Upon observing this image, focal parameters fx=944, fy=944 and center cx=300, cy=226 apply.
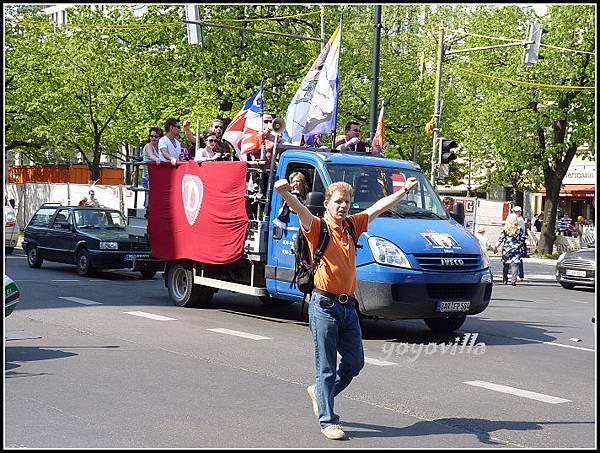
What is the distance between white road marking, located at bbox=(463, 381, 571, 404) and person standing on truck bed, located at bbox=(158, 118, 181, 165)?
751cm

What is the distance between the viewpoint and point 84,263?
19953 millimetres

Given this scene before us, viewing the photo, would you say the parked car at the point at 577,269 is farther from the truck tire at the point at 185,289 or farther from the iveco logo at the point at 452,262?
the iveco logo at the point at 452,262

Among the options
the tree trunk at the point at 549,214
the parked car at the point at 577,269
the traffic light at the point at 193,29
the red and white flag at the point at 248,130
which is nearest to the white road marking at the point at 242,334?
the red and white flag at the point at 248,130

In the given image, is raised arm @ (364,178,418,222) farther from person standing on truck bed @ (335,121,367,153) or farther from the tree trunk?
the tree trunk

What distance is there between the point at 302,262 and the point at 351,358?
78cm

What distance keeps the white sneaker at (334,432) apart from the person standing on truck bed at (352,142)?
24.6 feet

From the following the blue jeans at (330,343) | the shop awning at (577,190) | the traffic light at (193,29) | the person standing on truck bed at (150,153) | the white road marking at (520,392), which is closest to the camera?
the blue jeans at (330,343)

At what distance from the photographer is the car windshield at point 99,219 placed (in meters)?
21.1

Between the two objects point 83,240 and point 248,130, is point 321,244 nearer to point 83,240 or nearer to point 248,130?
point 248,130

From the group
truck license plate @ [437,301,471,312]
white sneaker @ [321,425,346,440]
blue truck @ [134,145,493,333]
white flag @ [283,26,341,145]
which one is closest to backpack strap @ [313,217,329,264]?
white sneaker @ [321,425,346,440]

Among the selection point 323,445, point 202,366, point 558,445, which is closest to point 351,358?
point 323,445

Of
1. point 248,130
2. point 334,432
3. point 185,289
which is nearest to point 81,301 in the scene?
point 185,289

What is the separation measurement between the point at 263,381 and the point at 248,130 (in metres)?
5.57

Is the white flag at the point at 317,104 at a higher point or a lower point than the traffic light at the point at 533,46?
lower
